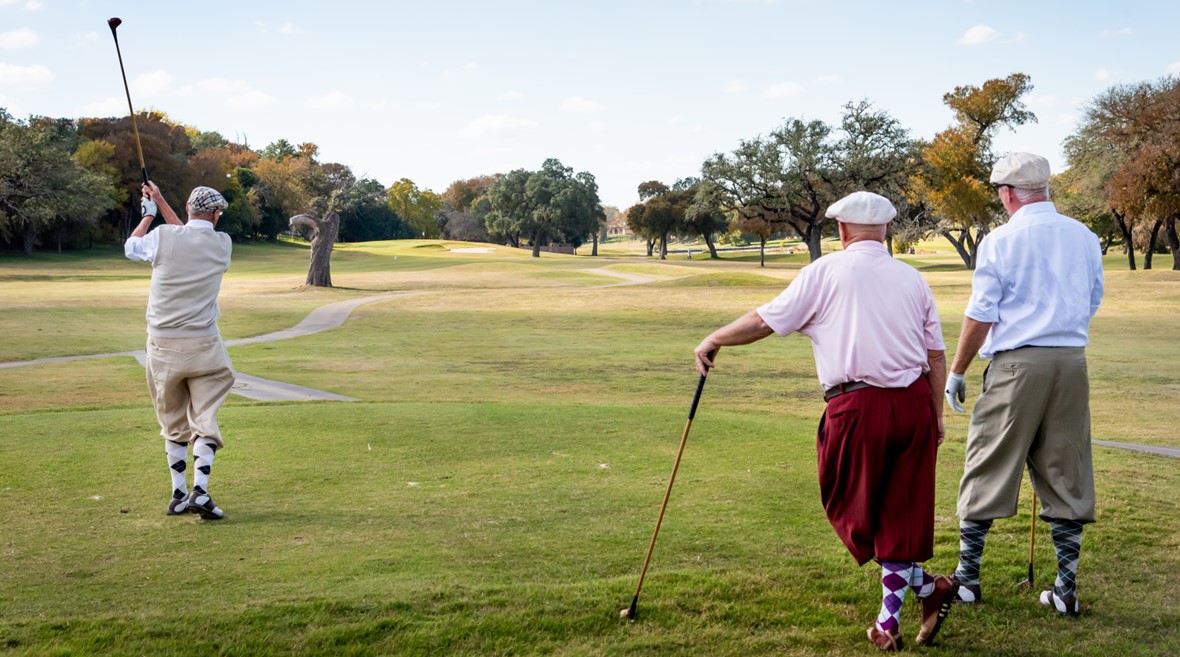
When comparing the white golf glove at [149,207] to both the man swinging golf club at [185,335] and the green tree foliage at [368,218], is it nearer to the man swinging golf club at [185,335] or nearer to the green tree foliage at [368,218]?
the man swinging golf club at [185,335]

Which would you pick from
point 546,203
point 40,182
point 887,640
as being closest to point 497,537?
point 887,640

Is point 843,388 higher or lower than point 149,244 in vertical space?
lower

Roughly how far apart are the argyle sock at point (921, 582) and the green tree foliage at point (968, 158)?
61569 mm

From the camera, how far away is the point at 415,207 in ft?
478

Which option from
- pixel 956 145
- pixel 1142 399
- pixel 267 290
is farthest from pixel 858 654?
pixel 956 145

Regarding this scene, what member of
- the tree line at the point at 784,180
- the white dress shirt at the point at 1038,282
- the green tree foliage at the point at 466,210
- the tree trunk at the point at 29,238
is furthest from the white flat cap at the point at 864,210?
the green tree foliage at the point at 466,210

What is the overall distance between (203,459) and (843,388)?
4975 mm

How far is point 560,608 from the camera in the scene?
17.3 ft

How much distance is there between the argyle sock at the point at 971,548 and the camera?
5594 mm

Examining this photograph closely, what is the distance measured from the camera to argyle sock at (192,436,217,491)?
7.41 metres

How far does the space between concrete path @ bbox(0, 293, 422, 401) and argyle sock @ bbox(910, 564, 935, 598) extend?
8051 millimetres

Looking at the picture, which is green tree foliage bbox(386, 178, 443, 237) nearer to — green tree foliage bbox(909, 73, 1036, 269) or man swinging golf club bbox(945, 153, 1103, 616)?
green tree foliage bbox(909, 73, 1036, 269)

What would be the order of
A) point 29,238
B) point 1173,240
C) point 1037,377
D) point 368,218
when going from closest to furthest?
point 1037,377 → point 1173,240 → point 29,238 → point 368,218

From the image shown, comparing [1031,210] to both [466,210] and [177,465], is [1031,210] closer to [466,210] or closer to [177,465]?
[177,465]
